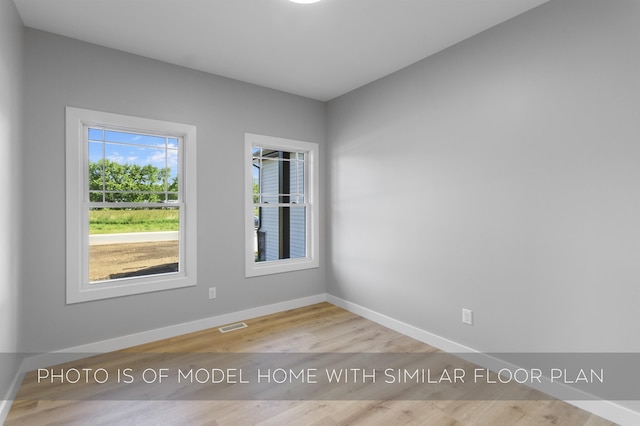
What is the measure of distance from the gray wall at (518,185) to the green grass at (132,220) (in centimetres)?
218

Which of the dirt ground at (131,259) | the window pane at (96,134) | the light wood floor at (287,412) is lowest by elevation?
the light wood floor at (287,412)

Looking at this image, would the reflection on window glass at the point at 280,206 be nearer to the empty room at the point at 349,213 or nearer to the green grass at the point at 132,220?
the empty room at the point at 349,213

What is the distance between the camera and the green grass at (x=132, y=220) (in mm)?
2910

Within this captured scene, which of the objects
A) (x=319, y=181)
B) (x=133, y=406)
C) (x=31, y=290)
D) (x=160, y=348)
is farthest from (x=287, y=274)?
(x=31, y=290)

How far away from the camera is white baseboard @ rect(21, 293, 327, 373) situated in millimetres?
2596

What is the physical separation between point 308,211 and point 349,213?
2.05 ft

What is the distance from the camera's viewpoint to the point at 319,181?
430 centimetres

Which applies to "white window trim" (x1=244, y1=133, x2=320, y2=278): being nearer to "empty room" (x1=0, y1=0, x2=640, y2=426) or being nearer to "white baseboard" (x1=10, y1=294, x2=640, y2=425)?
"empty room" (x1=0, y1=0, x2=640, y2=426)

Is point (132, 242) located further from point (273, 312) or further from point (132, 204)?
point (273, 312)

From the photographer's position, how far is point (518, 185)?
2.38 m

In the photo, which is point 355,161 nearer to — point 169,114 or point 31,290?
point 169,114

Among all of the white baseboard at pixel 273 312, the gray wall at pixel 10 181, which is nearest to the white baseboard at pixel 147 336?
the white baseboard at pixel 273 312

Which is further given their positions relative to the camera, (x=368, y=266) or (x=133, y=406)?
(x=368, y=266)

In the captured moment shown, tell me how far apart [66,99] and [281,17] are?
192 centimetres
